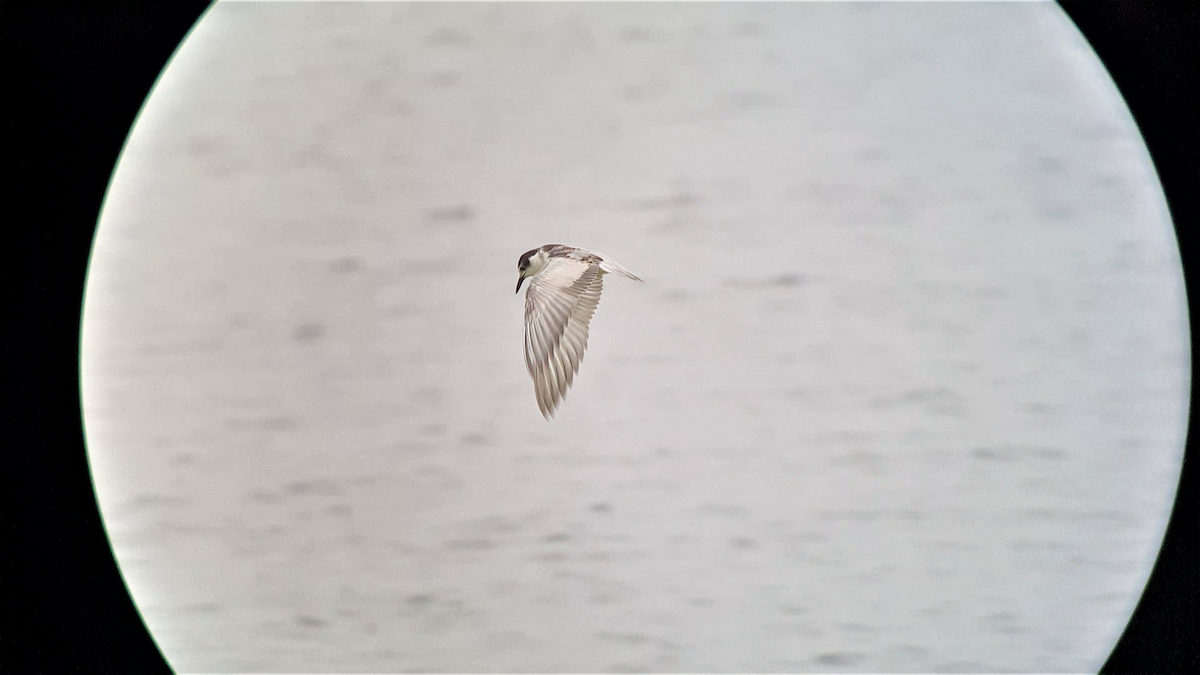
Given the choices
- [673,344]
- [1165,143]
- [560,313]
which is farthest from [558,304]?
[1165,143]

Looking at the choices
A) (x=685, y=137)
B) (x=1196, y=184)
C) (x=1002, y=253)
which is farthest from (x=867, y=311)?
(x=1196, y=184)

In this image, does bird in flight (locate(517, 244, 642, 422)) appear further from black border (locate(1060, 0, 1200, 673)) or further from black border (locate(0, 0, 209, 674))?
black border (locate(1060, 0, 1200, 673))

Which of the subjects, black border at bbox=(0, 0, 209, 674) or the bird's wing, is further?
black border at bbox=(0, 0, 209, 674)

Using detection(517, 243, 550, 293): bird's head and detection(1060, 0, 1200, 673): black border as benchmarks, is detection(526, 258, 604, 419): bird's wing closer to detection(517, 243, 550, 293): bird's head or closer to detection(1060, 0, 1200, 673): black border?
detection(517, 243, 550, 293): bird's head

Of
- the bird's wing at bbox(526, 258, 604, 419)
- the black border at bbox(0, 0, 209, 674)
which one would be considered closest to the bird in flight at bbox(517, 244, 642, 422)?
the bird's wing at bbox(526, 258, 604, 419)

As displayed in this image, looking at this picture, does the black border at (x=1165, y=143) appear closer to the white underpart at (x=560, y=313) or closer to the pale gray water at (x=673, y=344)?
the pale gray water at (x=673, y=344)

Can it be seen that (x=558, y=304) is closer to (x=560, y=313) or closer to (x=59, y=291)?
(x=560, y=313)

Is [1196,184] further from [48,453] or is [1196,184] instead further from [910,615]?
[48,453]

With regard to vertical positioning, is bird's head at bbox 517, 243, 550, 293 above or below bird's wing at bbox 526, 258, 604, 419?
above
